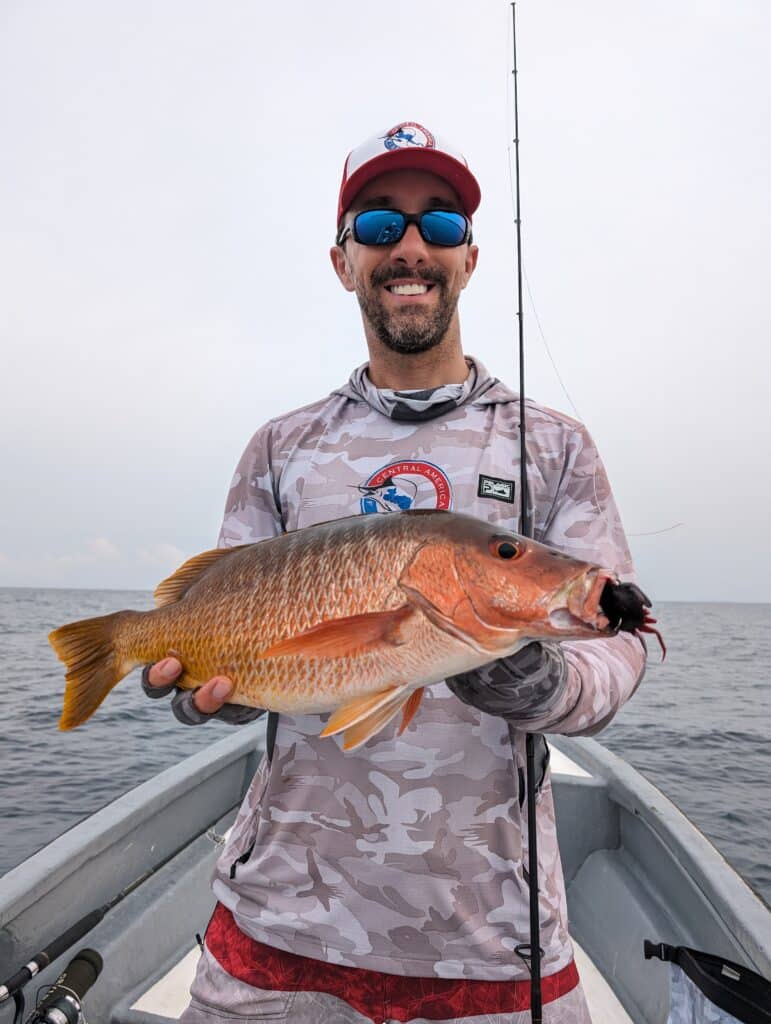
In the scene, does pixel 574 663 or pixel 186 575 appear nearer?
pixel 574 663

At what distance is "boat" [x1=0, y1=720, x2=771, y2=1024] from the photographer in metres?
2.88

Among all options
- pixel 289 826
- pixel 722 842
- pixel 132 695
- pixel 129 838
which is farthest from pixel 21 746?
pixel 289 826

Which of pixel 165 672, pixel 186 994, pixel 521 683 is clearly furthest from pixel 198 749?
pixel 521 683

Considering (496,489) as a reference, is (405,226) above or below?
above

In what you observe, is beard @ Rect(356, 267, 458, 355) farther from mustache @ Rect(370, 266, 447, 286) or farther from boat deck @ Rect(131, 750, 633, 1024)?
boat deck @ Rect(131, 750, 633, 1024)

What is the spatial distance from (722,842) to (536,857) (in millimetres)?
7589

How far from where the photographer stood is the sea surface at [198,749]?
8.11 meters

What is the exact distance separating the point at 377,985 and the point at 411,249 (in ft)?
7.76

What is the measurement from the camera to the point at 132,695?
60.0ft

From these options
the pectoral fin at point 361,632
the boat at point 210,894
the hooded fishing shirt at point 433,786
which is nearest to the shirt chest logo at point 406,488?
the hooded fishing shirt at point 433,786

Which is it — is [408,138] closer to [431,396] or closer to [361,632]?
[431,396]

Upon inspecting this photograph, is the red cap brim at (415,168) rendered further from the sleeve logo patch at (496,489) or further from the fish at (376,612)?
the fish at (376,612)

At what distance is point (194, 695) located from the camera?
1.95 metres

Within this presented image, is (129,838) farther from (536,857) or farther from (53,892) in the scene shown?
(536,857)
